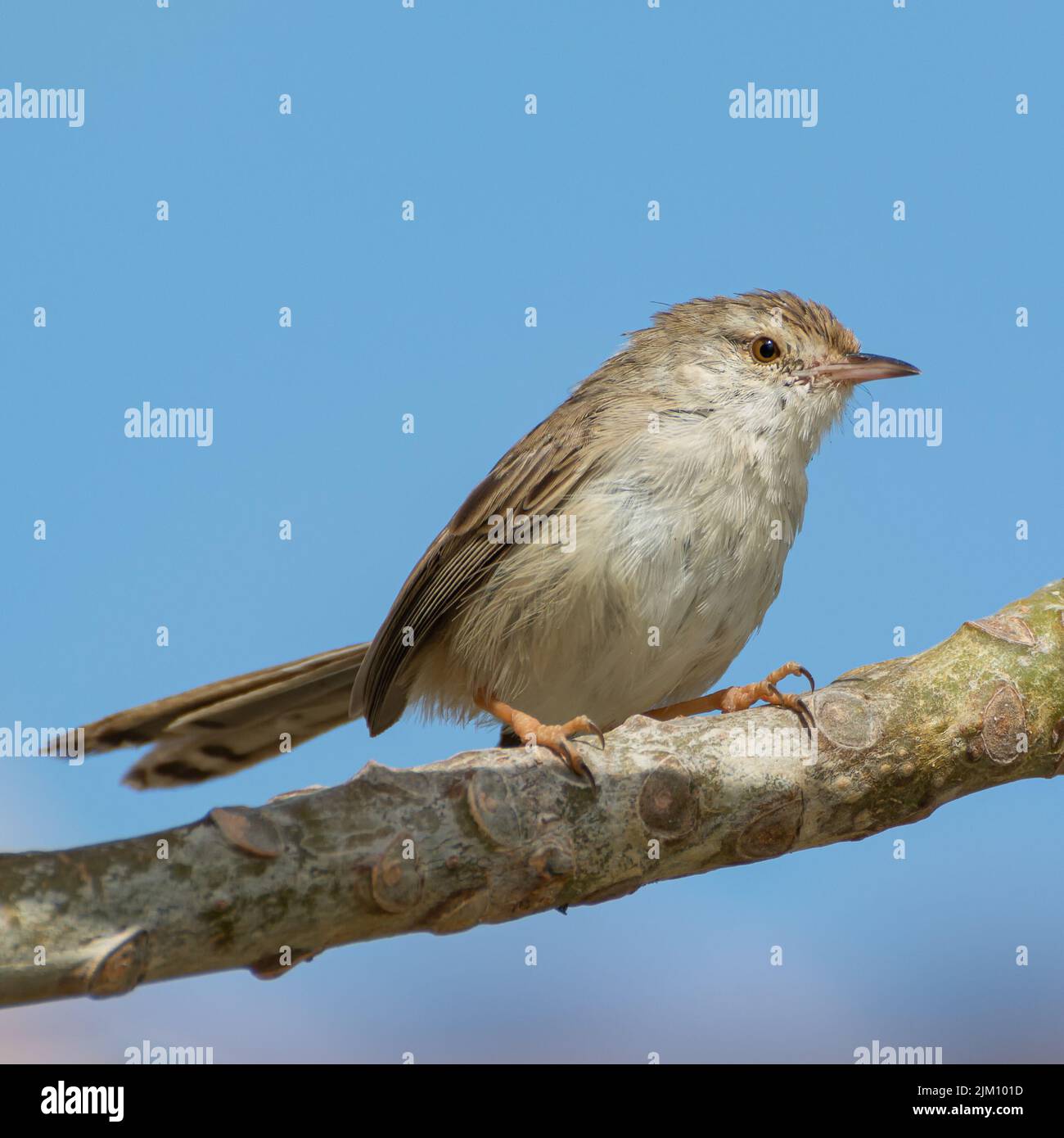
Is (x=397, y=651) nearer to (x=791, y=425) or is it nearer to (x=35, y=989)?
(x=791, y=425)

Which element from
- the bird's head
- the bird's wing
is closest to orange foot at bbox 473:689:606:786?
the bird's wing

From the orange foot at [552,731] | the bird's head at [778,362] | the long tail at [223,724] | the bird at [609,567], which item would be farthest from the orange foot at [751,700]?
the long tail at [223,724]

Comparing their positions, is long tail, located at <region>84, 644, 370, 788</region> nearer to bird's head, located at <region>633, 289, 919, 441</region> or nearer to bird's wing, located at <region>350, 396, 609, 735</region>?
bird's wing, located at <region>350, 396, 609, 735</region>

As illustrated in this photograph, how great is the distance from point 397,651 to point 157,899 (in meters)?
2.51

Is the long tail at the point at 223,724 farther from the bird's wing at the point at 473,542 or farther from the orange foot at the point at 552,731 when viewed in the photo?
the orange foot at the point at 552,731

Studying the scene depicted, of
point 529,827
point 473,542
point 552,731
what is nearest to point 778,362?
point 473,542

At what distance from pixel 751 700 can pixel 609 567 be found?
788 millimetres

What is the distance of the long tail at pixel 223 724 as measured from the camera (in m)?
5.19

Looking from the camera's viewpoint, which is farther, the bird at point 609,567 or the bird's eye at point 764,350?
the bird's eye at point 764,350

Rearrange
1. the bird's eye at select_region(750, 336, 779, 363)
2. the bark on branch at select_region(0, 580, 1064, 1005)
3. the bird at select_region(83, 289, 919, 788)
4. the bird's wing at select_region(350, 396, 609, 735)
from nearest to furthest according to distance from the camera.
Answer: the bark on branch at select_region(0, 580, 1064, 1005) < the bird at select_region(83, 289, 919, 788) < the bird's wing at select_region(350, 396, 609, 735) < the bird's eye at select_region(750, 336, 779, 363)

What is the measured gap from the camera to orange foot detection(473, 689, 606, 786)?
3.52 metres

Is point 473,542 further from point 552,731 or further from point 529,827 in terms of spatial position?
point 529,827

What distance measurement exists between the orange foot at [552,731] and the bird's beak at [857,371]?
191 centimetres

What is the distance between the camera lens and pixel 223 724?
530 cm
